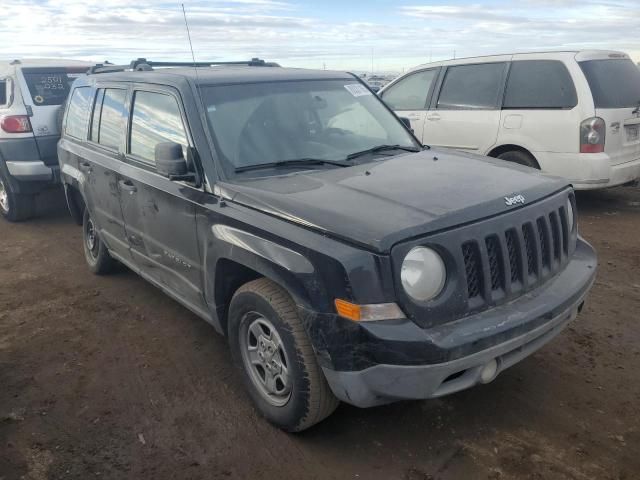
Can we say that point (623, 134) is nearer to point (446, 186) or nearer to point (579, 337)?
point (579, 337)

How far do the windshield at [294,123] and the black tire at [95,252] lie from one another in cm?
246

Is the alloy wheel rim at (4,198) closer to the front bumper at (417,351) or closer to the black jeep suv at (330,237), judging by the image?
the black jeep suv at (330,237)

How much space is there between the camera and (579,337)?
13.1ft

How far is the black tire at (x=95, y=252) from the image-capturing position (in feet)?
18.1

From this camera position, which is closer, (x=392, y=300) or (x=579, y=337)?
(x=392, y=300)

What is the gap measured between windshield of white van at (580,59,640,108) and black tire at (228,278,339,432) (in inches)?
200

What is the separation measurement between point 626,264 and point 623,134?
197cm

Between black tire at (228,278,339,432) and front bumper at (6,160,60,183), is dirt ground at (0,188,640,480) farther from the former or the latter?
front bumper at (6,160,60,183)

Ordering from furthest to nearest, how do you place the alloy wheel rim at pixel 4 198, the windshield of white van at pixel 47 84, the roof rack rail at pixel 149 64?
the alloy wheel rim at pixel 4 198 → the windshield of white van at pixel 47 84 → the roof rack rail at pixel 149 64

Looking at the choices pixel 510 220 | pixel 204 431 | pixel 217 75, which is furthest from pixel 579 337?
pixel 217 75

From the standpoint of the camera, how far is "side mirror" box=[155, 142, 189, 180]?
132 inches

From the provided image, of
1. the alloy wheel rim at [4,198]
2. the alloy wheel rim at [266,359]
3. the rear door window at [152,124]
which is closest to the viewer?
the alloy wheel rim at [266,359]

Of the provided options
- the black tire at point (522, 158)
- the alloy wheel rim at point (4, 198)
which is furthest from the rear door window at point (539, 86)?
the alloy wheel rim at point (4, 198)

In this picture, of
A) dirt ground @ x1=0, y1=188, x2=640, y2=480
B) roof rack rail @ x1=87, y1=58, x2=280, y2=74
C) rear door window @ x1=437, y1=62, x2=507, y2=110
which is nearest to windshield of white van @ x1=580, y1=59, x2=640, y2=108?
rear door window @ x1=437, y1=62, x2=507, y2=110
